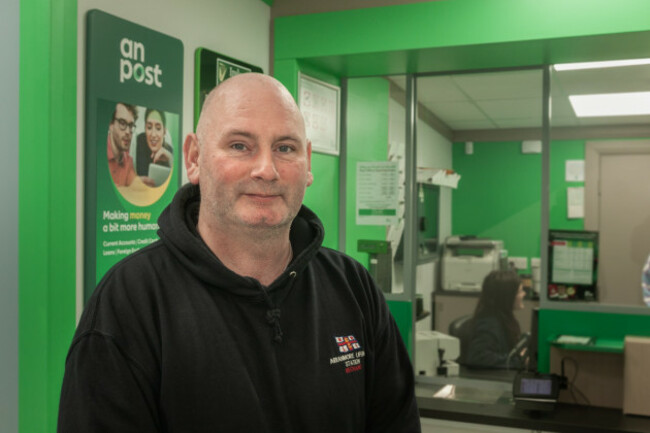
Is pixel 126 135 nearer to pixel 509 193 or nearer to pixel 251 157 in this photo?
pixel 251 157

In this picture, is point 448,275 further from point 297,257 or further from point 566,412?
point 297,257

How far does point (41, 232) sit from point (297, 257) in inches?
45.1

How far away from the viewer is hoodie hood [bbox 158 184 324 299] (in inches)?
43.8

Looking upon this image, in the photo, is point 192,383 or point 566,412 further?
point 566,412

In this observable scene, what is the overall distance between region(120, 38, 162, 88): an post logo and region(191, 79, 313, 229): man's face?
134cm

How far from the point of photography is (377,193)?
3982 millimetres

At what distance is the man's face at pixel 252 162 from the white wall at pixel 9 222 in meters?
1.17

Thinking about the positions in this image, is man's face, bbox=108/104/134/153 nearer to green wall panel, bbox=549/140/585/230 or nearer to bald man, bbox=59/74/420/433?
bald man, bbox=59/74/420/433

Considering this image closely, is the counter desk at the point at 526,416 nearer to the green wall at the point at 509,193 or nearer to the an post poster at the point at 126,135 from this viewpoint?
the green wall at the point at 509,193

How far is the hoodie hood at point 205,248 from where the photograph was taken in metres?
1.11

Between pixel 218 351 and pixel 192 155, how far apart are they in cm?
37

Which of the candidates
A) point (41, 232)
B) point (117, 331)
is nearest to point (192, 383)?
point (117, 331)

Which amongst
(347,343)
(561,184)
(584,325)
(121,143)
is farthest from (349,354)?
(561,184)

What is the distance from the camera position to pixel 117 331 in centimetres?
103
